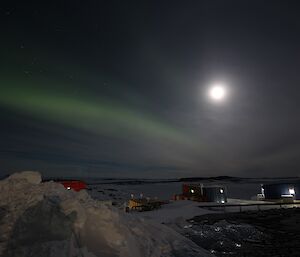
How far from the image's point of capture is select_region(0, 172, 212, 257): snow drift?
6398 mm

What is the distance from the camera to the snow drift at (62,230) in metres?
6.40

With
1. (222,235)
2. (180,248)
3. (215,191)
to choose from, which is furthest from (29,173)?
(215,191)

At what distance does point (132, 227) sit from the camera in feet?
29.2

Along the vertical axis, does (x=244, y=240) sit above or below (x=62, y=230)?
below

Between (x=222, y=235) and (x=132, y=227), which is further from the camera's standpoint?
(x=222, y=235)

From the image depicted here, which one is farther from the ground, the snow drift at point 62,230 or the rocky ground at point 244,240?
the snow drift at point 62,230

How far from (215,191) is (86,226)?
3809cm

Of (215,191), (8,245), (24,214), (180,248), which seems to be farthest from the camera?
(215,191)

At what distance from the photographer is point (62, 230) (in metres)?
6.68

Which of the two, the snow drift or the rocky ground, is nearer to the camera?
the snow drift

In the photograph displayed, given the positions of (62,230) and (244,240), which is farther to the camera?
(244,240)

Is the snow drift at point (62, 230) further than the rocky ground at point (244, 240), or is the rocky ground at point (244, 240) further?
the rocky ground at point (244, 240)

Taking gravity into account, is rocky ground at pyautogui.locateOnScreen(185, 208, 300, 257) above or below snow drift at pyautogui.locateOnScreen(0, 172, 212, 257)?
below

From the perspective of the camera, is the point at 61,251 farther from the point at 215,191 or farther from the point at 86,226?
the point at 215,191
